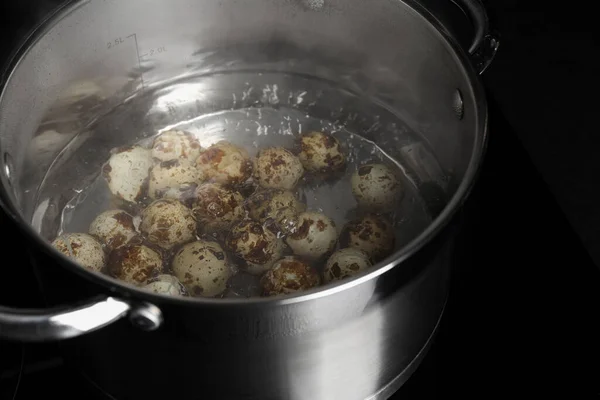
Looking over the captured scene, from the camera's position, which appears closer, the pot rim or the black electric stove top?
the pot rim

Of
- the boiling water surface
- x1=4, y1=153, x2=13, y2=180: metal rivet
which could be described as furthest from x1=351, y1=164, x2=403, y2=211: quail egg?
x1=4, y1=153, x2=13, y2=180: metal rivet

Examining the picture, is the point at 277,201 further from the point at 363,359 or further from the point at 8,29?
the point at 8,29

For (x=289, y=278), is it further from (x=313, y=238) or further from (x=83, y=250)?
(x=83, y=250)

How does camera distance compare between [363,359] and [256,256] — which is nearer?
[363,359]

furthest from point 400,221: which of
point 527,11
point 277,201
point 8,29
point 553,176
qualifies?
point 8,29

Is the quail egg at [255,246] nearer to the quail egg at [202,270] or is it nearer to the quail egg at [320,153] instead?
the quail egg at [202,270]

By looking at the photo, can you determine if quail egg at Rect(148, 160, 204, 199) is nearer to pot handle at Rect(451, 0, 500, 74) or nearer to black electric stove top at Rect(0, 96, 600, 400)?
black electric stove top at Rect(0, 96, 600, 400)
